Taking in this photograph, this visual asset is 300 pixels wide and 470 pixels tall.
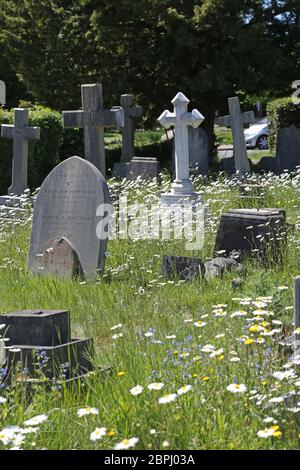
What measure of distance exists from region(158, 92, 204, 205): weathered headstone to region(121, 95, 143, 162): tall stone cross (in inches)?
264

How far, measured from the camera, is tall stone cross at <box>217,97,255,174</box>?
17.3 metres

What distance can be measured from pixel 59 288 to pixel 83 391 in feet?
9.61

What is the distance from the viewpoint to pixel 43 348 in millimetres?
5113

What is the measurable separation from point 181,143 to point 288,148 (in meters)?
6.48

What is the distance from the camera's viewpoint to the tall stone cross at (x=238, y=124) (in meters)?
17.3

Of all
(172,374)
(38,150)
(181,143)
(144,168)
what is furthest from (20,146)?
(172,374)

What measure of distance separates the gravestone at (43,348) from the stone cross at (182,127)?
327 inches

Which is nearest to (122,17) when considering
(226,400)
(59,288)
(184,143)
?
(184,143)

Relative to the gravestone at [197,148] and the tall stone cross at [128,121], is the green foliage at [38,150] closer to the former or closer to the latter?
the tall stone cross at [128,121]

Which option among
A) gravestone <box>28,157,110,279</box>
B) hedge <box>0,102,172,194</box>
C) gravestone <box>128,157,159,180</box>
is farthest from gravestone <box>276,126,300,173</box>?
gravestone <box>28,157,110,279</box>

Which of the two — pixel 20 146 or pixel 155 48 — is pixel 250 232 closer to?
pixel 20 146

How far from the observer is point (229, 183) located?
539 inches

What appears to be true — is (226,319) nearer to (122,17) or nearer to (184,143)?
(184,143)

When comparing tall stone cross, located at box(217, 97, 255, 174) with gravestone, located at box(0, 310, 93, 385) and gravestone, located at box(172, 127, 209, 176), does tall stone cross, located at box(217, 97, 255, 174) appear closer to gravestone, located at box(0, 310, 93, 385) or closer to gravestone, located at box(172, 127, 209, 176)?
gravestone, located at box(172, 127, 209, 176)
